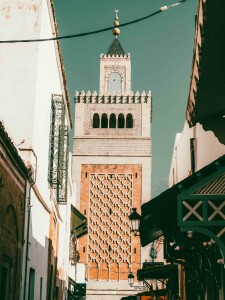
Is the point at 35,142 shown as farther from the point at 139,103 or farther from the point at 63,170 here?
the point at 139,103

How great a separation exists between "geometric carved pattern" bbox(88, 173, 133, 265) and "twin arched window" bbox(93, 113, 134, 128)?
4916mm

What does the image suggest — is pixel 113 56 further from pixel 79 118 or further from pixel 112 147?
pixel 112 147

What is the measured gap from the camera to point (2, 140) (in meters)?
9.07

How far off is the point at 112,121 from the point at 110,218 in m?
9.56

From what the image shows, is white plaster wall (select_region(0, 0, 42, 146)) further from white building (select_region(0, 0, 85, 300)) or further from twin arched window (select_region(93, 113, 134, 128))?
twin arched window (select_region(93, 113, 134, 128))

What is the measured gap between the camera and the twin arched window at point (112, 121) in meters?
Answer: 51.2

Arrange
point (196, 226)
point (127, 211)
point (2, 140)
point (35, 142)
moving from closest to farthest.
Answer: point (196, 226)
point (2, 140)
point (35, 142)
point (127, 211)

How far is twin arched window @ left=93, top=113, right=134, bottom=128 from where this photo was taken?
51188mm

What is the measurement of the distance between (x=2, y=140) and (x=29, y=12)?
5232 mm

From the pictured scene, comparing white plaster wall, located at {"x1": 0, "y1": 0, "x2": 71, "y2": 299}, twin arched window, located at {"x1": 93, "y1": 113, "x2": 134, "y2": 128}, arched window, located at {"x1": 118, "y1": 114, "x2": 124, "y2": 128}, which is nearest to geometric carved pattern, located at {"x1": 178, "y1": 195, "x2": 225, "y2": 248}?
white plaster wall, located at {"x1": 0, "y1": 0, "x2": 71, "y2": 299}

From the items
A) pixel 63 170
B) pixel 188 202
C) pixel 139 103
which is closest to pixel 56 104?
pixel 63 170

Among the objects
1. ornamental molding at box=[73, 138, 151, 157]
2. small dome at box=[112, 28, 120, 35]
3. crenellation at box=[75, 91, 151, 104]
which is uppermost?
crenellation at box=[75, 91, 151, 104]

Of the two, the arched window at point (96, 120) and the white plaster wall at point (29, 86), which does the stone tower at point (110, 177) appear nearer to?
the arched window at point (96, 120)

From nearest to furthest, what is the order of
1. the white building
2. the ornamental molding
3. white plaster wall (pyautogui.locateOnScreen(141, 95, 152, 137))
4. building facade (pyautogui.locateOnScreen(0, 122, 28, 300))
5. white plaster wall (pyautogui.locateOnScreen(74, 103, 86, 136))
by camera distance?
building facade (pyautogui.locateOnScreen(0, 122, 28, 300)) < the white building < the ornamental molding < white plaster wall (pyautogui.locateOnScreen(141, 95, 152, 137)) < white plaster wall (pyautogui.locateOnScreen(74, 103, 86, 136))
